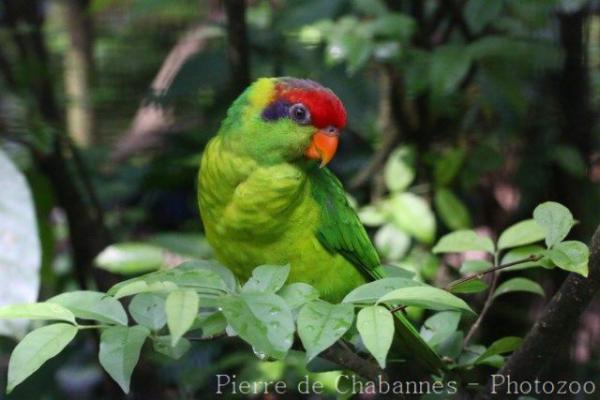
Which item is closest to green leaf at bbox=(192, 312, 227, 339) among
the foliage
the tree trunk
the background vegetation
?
the foliage

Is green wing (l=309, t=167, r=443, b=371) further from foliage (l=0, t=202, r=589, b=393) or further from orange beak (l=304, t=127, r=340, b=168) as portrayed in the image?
foliage (l=0, t=202, r=589, b=393)

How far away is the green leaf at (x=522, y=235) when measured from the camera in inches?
40.1

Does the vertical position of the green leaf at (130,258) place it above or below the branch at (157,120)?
below

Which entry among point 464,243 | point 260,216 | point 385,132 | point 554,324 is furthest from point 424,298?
point 385,132

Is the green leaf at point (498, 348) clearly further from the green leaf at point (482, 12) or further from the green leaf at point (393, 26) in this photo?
the green leaf at point (393, 26)

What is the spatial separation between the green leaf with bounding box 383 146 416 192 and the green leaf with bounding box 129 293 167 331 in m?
0.98

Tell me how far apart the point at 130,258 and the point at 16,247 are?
0.42m

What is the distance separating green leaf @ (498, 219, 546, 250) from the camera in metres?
1.02

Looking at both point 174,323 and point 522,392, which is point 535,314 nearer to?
point 522,392

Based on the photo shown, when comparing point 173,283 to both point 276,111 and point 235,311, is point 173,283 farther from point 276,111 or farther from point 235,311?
point 276,111

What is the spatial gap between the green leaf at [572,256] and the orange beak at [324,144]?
1.65ft

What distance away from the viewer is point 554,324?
2.82 feet

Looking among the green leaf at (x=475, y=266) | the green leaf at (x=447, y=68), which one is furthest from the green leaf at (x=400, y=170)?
the green leaf at (x=475, y=266)

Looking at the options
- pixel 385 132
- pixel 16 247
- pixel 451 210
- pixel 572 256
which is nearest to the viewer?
pixel 572 256
